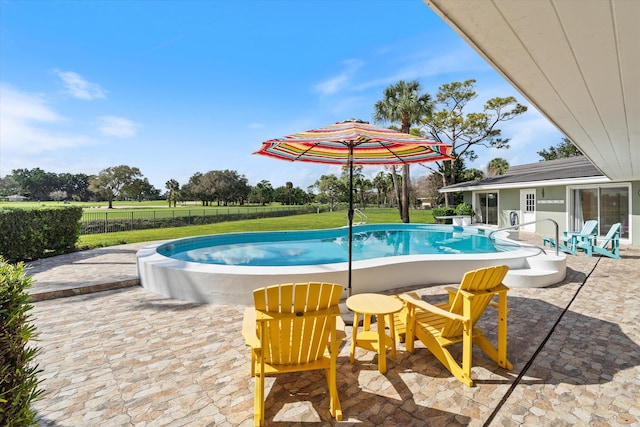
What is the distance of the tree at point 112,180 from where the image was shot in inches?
2116

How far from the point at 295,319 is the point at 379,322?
3.71 feet

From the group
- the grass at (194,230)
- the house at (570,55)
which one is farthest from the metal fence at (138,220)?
the house at (570,55)

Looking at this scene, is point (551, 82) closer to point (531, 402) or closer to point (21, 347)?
point (531, 402)

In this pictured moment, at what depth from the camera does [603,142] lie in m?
4.67

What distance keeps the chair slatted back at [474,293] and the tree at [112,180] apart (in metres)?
64.1

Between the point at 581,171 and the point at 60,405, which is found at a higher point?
the point at 581,171

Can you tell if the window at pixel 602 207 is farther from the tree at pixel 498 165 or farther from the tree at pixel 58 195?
the tree at pixel 58 195

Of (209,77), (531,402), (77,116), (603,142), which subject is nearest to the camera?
(531,402)

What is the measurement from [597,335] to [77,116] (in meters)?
33.4

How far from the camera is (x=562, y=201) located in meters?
14.2

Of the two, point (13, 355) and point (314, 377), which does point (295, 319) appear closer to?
point (314, 377)

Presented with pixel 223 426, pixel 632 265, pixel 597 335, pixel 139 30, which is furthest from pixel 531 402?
pixel 139 30

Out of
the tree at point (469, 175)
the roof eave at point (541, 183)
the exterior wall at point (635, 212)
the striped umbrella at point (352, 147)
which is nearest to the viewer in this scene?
the striped umbrella at point (352, 147)

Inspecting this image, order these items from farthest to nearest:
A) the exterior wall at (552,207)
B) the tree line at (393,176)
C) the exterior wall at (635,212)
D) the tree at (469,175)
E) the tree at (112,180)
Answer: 1. the tree at (112,180)
2. the tree at (469,175)
3. the tree line at (393,176)
4. the exterior wall at (552,207)
5. the exterior wall at (635,212)
